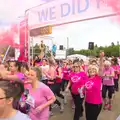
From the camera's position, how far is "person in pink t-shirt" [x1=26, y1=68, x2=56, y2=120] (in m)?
3.42

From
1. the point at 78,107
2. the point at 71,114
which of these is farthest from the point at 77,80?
the point at 71,114

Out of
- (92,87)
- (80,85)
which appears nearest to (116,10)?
(80,85)

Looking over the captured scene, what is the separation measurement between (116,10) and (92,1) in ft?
2.53

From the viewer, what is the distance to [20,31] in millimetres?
11594

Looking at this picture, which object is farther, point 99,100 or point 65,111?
point 65,111

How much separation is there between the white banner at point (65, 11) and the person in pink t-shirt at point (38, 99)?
14.7 ft

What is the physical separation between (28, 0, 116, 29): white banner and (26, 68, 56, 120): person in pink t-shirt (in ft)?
14.7

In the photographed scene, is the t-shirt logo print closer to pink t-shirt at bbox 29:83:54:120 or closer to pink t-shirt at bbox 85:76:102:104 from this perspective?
pink t-shirt at bbox 85:76:102:104

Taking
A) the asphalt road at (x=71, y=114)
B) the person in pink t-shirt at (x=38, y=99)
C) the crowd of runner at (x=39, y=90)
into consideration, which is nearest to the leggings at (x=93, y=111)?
the crowd of runner at (x=39, y=90)

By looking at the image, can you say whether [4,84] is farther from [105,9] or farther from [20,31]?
[20,31]

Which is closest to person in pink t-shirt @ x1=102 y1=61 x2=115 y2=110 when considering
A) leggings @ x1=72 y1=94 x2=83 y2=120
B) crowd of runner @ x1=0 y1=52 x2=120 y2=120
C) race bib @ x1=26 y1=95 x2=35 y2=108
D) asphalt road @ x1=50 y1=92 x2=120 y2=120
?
crowd of runner @ x1=0 y1=52 x2=120 y2=120

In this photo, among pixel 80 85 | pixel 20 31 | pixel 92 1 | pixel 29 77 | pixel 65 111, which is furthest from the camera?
pixel 20 31

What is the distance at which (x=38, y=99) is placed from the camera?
3463 millimetres

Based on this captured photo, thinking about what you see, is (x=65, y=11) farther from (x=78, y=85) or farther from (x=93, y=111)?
(x=93, y=111)
